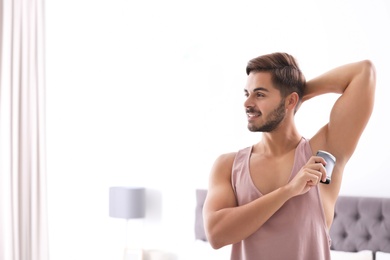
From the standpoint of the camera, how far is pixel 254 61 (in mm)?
1498

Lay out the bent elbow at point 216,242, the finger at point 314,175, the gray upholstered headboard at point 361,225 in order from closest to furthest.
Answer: the finger at point 314,175 → the bent elbow at point 216,242 → the gray upholstered headboard at point 361,225

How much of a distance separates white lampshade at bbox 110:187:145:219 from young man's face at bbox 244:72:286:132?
3213 mm

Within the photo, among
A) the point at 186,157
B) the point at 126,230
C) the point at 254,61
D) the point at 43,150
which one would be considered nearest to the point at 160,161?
the point at 186,157

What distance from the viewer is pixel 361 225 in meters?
3.72

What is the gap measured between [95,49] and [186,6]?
99 centimetres

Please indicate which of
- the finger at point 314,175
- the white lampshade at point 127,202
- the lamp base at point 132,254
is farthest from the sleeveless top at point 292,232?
the lamp base at point 132,254

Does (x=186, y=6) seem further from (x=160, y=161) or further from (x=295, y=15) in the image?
(x=160, y=161)

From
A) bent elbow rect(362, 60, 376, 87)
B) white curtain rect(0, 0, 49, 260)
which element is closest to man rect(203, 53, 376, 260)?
bent elbow rect(362, 60, 376, 87)

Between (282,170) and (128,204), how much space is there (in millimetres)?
3204

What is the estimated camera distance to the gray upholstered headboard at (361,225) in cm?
364

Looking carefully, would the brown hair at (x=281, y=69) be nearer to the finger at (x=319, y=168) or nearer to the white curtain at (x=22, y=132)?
the finger at (x=319, y=168)

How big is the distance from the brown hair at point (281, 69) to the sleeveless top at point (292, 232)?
0.20 m

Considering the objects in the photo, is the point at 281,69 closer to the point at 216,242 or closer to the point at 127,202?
the point at 216,242

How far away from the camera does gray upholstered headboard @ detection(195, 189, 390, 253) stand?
12.0ft
